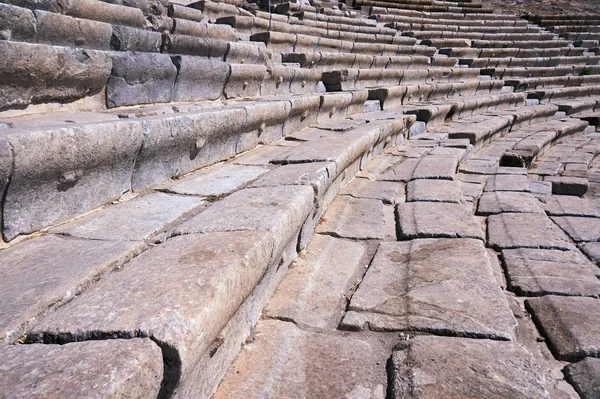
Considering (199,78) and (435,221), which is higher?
(199,78)

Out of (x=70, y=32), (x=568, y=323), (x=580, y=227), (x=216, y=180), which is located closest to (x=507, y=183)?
(x=580, y=227)

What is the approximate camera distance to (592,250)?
115 inches

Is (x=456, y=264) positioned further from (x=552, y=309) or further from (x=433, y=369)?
(x=433, y=369)

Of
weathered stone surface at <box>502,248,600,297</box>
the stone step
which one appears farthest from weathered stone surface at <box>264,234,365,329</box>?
the stone step

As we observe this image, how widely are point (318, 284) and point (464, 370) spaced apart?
814 mm

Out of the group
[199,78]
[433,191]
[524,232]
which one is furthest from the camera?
[199,78]

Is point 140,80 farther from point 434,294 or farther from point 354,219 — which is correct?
point 434,294

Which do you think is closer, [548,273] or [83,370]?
[83,370]

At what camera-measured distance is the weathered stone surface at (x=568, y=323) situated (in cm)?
179

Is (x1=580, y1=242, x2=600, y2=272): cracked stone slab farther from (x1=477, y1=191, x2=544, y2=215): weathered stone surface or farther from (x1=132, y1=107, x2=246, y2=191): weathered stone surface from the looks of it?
(x1=132, y1=107, x2=246, y2=191): weathered stone surface

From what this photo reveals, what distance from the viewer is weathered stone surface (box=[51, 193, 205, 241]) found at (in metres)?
2.00

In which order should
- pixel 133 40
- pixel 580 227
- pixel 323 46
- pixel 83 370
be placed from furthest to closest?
pixel 323 46 → pixel 133 40 → pixel 580 227 → pixel 83 370

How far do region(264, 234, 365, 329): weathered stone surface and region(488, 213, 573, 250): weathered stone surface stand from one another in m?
0.97

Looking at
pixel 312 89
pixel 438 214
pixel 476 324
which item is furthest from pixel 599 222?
pixel 312 89
